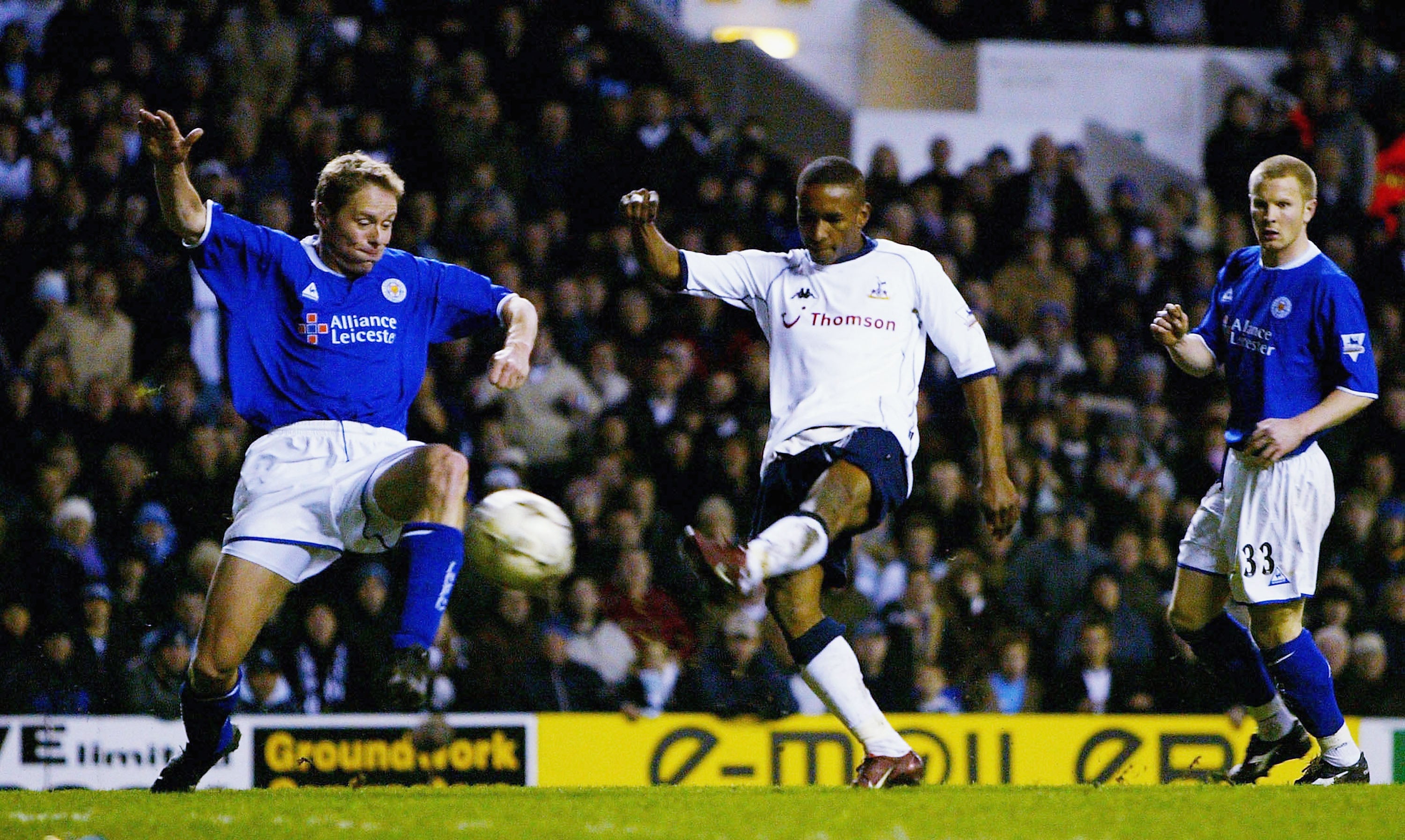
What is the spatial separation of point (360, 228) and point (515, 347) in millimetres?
744

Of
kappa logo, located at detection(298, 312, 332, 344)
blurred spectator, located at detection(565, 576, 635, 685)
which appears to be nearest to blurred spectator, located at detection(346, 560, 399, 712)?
blurred spectator, located at detection(565, 576, 635, 685)

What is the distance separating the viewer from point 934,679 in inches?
391

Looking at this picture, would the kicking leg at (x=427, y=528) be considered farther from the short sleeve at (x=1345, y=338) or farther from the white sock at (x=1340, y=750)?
the white sock at (x=1340, y=750)

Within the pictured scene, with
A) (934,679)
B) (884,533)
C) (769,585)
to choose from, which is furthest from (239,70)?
(769,585)

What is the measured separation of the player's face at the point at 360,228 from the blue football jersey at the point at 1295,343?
3329 mm

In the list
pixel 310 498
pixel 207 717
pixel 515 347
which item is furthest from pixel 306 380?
pixel 207 717

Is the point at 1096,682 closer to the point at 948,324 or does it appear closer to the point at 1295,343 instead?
the point at 1295,343

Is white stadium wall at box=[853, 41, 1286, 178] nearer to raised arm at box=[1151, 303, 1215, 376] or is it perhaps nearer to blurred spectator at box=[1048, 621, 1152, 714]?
blurred spectator at box=[1048, 621, 1152, 714]

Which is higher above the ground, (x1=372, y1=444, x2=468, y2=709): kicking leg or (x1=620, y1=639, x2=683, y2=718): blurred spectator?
(x1=372, y1=444, x2=468, y2=709): kicking leg

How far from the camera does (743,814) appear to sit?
5.55 m

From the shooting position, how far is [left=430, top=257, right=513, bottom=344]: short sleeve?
660 centimetres

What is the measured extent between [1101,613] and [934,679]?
1192mm

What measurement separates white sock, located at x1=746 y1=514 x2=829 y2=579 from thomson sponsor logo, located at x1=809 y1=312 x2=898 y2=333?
2.58ft

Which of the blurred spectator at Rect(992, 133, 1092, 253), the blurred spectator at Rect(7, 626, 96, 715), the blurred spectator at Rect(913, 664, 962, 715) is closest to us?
the blurred spectator at Rect(7, 626, 96, 715)
